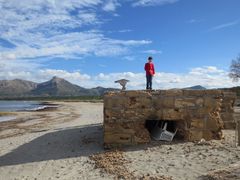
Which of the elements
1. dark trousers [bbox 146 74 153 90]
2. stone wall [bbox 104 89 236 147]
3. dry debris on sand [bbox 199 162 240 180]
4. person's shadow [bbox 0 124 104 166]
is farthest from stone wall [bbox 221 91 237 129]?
dry debris on sand [bbox 199 162 240 180]

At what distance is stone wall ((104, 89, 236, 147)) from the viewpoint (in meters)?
12.8

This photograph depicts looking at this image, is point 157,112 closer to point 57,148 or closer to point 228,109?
point 57,148

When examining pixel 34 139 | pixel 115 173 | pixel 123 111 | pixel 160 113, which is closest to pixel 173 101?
pixel 160 113

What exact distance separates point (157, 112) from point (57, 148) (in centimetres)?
423

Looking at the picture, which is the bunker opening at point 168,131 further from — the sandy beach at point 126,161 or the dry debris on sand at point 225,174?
the dry debris on sand at point 225,174

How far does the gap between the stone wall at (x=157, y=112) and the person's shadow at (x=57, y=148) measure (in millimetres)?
1073

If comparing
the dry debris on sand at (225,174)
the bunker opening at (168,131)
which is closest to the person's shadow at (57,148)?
the bunker opening at (168,131)

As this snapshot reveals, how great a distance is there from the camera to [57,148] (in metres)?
14.0

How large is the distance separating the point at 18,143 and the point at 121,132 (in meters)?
5.97

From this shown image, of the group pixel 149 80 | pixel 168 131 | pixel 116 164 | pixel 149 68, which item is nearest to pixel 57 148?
pixel 116 164

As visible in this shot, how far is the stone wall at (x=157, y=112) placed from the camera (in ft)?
41.9

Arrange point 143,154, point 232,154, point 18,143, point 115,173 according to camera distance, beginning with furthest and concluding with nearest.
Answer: point 18,143 < point 143,154 < point 232,154 < point 115,173

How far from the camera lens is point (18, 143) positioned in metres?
16.4

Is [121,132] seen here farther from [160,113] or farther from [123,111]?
[160,113]
